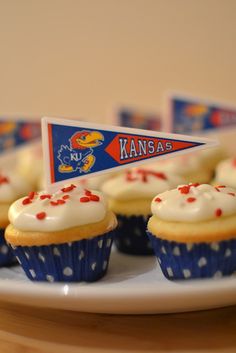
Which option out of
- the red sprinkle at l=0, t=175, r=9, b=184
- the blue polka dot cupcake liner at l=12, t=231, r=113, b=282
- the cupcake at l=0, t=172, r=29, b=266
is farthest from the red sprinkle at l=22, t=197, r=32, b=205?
the red sprinkle at l=0, t=175, r=9, b=184

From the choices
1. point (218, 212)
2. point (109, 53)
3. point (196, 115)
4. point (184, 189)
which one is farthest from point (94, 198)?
point (109, 53)

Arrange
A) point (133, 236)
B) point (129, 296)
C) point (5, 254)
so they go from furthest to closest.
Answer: point (133, 236) < point (5, 254) < point (129, 296)

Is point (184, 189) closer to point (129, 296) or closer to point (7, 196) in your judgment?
point (129, 296)

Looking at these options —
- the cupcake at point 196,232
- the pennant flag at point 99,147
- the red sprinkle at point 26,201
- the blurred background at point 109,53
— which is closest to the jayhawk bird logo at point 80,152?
the pennant flag at point 99,147

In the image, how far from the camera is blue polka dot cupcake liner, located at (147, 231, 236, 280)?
1.47 metres

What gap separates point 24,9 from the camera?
3637 mm

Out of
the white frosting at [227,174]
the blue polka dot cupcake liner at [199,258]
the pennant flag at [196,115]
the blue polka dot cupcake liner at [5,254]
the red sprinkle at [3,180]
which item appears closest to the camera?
the blue polka dot cupcake liner at [199,258]

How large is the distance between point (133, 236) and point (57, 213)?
0.49m

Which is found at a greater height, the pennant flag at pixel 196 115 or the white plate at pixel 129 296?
the pennant flag at pixel 196 115

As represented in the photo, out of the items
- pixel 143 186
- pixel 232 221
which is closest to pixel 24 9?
pixel 143 186

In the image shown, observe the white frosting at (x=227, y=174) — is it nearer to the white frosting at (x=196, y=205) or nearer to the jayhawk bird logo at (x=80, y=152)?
the white frosting at (x=196, y=205)

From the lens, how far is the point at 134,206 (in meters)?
1.92

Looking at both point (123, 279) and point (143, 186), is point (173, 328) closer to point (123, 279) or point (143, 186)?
point (123, 279)

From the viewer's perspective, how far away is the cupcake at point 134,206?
1.91 m
